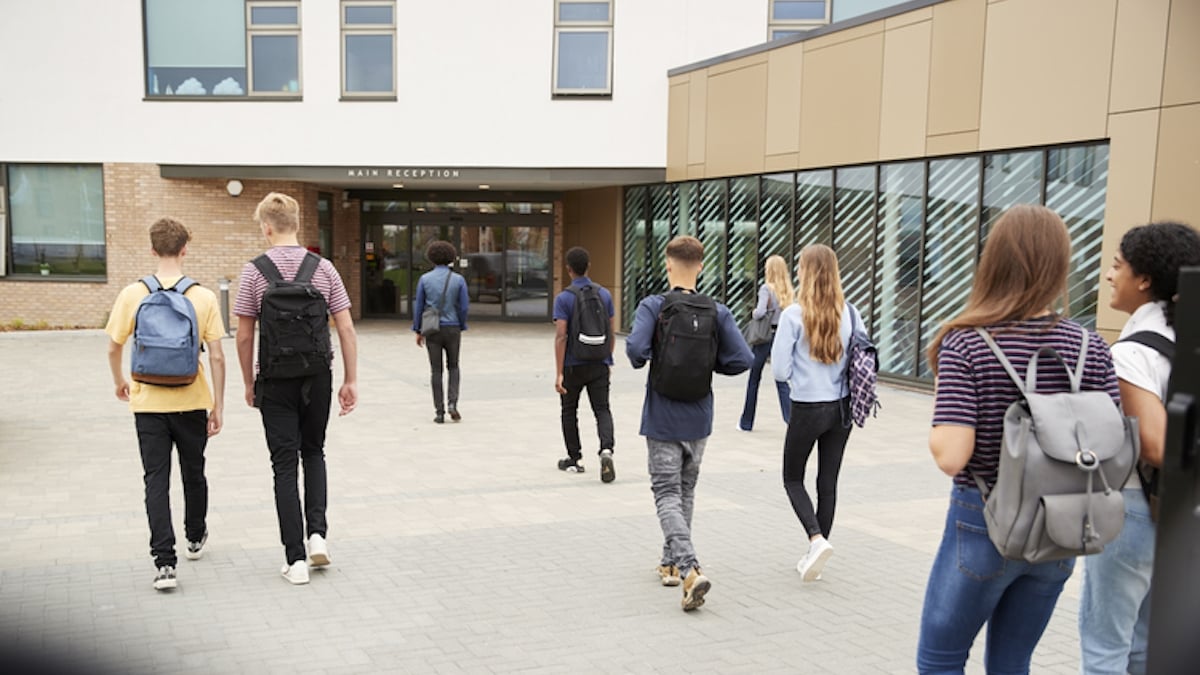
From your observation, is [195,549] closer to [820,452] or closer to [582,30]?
[820,452]

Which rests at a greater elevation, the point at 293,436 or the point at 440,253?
the point at 440,253

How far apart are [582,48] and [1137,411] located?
678 inches

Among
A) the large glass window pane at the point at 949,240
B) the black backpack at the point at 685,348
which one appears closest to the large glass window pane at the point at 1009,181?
→ the large glass window pane at the point at 949,240

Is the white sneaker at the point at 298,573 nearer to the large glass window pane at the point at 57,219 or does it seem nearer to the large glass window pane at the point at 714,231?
the large glass window pane at the point at 714,231

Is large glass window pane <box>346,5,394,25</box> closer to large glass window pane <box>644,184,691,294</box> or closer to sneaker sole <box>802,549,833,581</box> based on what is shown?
large glass window pane <box>644,184,691,294</box>

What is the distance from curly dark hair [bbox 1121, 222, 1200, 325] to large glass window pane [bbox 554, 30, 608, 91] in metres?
16.6

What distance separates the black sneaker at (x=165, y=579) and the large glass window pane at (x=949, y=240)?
32.4 feet

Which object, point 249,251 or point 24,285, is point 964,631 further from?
point 24,285

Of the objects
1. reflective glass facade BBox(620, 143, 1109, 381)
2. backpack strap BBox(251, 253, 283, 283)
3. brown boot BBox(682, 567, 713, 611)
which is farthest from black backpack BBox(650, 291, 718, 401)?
reflective glass facade BBox(620, 143, 1109, 381)

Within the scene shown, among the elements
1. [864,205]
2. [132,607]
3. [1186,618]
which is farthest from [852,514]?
[864,205]

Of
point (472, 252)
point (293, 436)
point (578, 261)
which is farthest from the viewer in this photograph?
point (472, 252)

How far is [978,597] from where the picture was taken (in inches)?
113

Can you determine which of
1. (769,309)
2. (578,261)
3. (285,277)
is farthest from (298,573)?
(769,309)

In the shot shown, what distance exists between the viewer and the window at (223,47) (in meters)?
19.4
